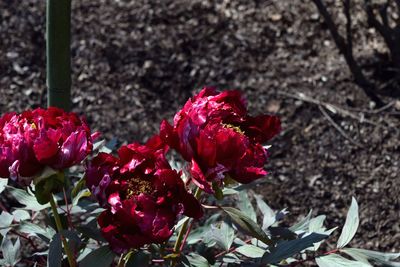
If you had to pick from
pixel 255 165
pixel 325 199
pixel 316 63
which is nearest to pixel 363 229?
pixel 325 199

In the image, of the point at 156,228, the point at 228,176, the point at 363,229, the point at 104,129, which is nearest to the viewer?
the point at 156,228

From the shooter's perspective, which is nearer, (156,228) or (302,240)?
(156,228)

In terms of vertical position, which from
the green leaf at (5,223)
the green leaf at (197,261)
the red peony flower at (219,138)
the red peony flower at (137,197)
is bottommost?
the green leaf at (197,261)

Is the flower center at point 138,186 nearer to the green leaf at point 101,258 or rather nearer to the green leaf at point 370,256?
the green leaf at point 101,258

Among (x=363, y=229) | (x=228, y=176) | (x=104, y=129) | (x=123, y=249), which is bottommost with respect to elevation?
(x=363, y=229)

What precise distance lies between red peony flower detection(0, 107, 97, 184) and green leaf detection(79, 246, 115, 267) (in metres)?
0.20

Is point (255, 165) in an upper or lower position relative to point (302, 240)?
upper

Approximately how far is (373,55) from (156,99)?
1091mm

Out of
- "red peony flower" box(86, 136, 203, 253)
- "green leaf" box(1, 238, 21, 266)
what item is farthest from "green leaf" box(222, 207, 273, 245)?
"green leaf" box(1, 238, 21, 266)

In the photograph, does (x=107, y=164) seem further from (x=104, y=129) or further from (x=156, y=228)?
(x=104, y=129)

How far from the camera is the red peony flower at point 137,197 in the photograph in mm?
1452

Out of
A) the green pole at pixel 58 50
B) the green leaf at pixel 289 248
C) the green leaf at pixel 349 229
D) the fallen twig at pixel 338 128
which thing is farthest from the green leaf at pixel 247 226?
the fallen twig at pixel 338 128

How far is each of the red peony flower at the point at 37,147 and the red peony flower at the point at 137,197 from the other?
0.19 ft

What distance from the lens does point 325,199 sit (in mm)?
3131
